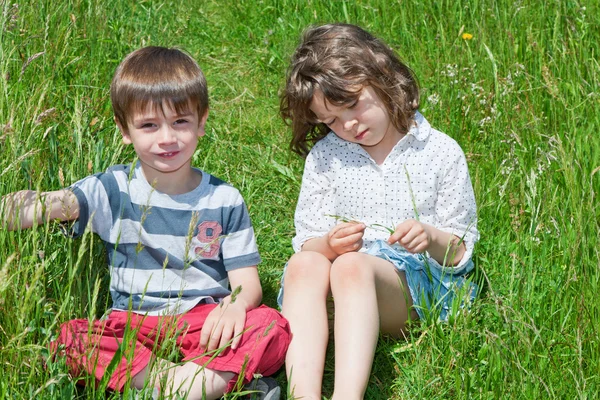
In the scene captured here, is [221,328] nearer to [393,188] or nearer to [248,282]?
[248,282]

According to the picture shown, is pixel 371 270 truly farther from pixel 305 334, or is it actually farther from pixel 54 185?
pixel 54 185

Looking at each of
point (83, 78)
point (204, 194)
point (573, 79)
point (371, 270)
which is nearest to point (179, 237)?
point (204, 194)

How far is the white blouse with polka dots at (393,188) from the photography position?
2980 millimetres

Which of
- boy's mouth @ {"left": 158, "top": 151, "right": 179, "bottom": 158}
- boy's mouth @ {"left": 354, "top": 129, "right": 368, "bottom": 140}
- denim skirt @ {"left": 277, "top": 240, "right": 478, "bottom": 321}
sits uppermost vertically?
boy's mouth @ {"left": 158, "top": 151, "right": 179, "bottom": 158}

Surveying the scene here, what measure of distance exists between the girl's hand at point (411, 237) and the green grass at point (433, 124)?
0.88 ft

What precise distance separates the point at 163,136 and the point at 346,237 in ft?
2.16

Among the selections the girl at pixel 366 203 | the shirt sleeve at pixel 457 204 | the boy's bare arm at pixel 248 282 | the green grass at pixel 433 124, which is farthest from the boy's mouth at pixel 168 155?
the shirt sleeve at pixel 457 204

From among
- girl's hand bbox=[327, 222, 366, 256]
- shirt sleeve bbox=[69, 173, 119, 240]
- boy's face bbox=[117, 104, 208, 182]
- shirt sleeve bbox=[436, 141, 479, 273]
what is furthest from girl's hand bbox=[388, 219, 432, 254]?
shirt sleeve bbox=[69, 173, 119, 240]

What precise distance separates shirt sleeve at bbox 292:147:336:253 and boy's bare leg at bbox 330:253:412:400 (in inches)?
13.9

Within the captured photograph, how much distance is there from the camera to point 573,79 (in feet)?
12.7

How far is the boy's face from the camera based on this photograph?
269cm

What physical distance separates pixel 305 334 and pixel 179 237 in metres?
0.51

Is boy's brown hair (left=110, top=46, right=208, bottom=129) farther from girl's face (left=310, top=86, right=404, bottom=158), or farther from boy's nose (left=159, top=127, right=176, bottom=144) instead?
girl's face (left=310, top=86, right=404, bottom=158)

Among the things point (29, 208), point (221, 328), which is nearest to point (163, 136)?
point (29, 208)
